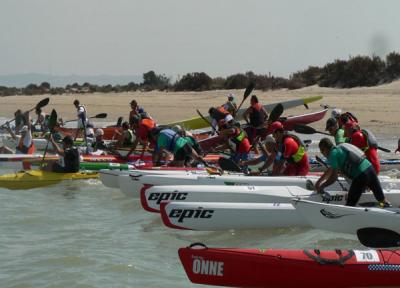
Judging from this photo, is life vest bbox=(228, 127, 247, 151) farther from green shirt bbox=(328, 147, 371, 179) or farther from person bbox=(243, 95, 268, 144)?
green shirt bbox=(328, 147, 371, 179)

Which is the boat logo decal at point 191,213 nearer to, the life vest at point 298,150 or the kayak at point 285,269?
the life vest at point 298,150

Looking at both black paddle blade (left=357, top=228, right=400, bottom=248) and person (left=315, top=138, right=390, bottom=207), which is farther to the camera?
person (left=315, top=138, right=390, bottom=207)

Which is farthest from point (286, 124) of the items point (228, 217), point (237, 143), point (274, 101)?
point (274, 101)

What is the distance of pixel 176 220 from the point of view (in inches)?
364

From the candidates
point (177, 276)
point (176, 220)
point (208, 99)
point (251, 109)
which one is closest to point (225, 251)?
point (177, 276)

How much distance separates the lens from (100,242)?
949 cm

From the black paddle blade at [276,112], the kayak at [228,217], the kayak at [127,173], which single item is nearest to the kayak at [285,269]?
the kayak at [228,217]

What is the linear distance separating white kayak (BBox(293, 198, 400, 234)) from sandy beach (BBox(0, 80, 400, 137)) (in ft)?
40.0

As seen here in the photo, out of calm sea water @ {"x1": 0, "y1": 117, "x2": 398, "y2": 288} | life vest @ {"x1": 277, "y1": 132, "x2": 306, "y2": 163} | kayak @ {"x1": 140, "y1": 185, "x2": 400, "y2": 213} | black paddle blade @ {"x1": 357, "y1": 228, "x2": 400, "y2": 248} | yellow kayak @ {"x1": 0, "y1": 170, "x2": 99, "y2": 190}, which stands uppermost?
life vest @ {"x1": 277, "y1": 132, "x2": 306, "y2": 163}

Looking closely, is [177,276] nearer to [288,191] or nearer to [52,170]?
[288,191]

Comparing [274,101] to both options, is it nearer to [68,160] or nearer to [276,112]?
[276,112]

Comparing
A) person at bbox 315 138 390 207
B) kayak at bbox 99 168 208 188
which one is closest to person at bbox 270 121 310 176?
kayak at bbox 99 168 208 188

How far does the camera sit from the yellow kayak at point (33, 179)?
13.1m

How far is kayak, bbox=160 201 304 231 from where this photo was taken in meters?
9.20
